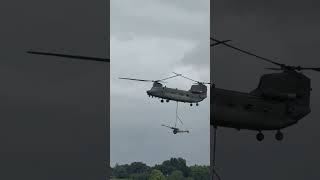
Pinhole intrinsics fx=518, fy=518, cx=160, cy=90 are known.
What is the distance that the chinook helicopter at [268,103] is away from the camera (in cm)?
770

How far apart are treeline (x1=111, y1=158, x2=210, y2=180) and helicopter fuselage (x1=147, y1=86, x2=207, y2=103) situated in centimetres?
86

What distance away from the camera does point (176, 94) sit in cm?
752

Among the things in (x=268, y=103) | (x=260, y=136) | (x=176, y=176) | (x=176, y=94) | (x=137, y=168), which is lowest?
(x=176, y=176)

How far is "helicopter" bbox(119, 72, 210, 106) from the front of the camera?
716 cm

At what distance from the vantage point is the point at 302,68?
306 inches

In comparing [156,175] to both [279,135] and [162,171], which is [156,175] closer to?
[162,171]

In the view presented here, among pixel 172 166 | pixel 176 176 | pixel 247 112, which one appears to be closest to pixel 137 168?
pixel 172 166

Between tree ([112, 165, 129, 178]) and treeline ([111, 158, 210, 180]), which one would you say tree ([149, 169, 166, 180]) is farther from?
tree ([112, 165, 129, 178])

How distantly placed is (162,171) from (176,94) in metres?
1.12

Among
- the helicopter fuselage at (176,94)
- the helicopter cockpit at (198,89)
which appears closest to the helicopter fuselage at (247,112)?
the helicopter cockpit at (198,89)
